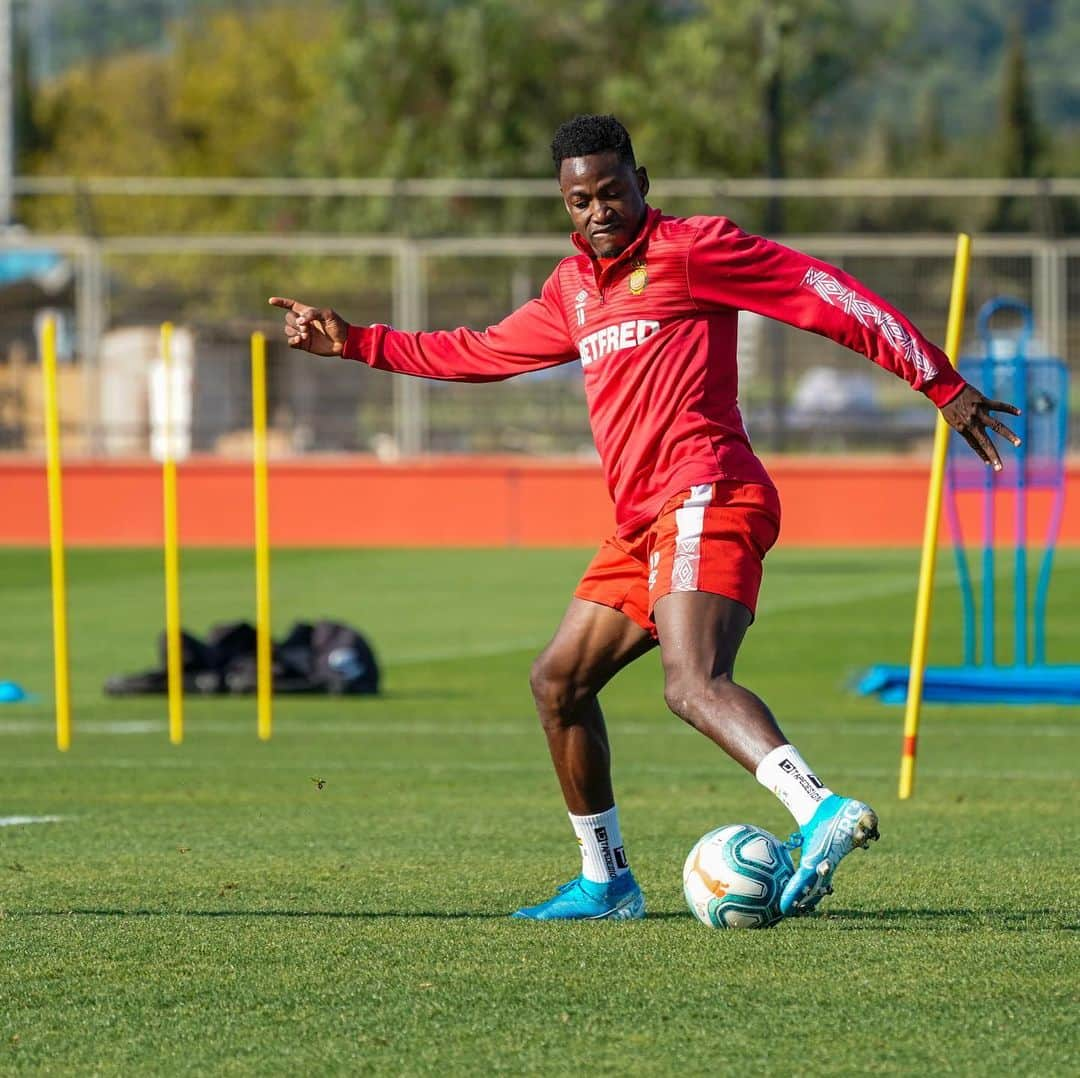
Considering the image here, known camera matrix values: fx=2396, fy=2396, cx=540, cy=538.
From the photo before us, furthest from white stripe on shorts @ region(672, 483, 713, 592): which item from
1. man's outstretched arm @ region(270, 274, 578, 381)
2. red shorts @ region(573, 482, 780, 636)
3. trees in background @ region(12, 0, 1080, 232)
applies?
trees in background @ region(12, 0, 1080, 232)

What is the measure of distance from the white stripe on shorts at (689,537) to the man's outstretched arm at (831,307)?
19.9 inches

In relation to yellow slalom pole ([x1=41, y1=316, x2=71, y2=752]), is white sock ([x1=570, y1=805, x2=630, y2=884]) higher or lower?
lower

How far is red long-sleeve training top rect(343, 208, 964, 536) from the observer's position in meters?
6.14

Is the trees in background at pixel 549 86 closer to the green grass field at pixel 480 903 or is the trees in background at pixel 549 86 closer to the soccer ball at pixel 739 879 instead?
the green grass field at pixel 480 903

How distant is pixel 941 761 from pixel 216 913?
5.49 meters

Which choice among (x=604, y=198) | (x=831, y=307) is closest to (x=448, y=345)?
(x=604, y=198)

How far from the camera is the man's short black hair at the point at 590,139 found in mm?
6307

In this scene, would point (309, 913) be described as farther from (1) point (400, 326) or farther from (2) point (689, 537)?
(1) point (400, 326)

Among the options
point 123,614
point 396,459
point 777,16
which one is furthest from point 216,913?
point 777,16

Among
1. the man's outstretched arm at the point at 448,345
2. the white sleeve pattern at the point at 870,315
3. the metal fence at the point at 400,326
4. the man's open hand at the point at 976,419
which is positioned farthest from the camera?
the metal fence at the point at 400,326

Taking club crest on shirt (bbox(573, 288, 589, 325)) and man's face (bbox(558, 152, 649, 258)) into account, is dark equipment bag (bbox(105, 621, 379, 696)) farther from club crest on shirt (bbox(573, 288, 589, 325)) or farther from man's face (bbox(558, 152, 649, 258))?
man's face (bbox(558, 152, 649, 258))

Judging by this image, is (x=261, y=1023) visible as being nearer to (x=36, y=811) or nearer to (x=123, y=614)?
(x=36, y=811)

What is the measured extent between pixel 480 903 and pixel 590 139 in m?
2.20

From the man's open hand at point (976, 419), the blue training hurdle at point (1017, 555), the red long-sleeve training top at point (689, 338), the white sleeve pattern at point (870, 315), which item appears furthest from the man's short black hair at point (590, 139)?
the blue training hurdle at point (1017, 555)
